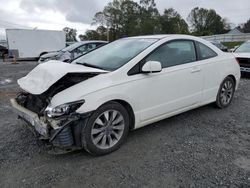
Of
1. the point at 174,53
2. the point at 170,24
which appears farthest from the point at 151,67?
the point at 170,24

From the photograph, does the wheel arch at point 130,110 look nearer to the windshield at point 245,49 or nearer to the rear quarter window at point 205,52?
the rear quarter window at point 205,52

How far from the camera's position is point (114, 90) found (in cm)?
315

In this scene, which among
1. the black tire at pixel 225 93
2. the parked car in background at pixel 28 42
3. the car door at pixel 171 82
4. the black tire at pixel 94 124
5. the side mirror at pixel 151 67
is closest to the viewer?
the black tire at pixel 94 124

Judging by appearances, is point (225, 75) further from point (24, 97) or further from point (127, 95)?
point (24, 97)

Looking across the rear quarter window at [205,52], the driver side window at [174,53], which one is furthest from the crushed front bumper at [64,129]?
the rear quarter window at [205,52]

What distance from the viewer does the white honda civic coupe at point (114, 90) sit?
293cm

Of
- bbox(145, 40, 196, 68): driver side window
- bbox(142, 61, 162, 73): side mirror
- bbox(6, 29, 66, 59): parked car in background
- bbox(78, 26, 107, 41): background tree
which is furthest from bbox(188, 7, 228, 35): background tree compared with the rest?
bbox(142, 61, 162, 73): side mirror

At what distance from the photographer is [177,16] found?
63844 mm

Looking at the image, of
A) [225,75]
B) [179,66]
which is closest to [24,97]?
[179,66]

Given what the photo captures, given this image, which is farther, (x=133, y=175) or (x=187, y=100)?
(x=187, y=100)

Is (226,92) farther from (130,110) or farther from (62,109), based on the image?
(62,109)

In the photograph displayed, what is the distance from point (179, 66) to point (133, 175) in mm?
1954

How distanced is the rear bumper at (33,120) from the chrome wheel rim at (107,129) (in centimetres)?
57

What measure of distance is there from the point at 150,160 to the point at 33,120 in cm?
155
